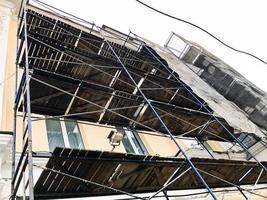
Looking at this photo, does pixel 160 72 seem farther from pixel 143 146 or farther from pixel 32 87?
pixel 32 87

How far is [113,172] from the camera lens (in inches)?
221

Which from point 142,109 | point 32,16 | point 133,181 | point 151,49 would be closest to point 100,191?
point 133,181

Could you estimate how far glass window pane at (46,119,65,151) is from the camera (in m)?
7.73

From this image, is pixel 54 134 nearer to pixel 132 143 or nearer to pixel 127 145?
pixel 127 145

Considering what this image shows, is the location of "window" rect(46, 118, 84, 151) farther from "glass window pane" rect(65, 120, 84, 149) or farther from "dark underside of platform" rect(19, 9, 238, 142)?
"dark underside of platform" rect(19, 9, 238, 142)

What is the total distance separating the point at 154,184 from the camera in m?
6.32

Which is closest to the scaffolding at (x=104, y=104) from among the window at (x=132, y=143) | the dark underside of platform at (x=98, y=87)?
the dark underside of platform at (x=98, y=87)

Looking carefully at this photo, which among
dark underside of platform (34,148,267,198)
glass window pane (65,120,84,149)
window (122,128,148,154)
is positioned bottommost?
glass window pane (65,120,84,149)

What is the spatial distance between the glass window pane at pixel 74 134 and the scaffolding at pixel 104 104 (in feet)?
3.39

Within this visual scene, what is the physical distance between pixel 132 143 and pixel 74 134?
5.87ft

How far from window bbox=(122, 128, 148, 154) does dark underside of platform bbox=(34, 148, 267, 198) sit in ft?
8.41

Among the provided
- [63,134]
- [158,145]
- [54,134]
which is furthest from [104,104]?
[158,145]

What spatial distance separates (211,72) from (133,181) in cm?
795

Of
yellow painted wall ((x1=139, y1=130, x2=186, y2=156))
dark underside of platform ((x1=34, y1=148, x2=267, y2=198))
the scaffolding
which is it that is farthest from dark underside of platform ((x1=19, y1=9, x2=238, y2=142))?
dark underside of platform ((x1=34, y1=148, x2=267, y2=198))
